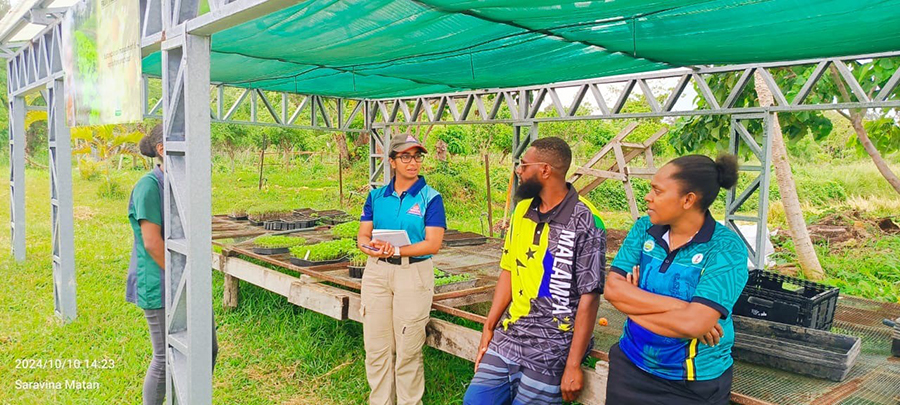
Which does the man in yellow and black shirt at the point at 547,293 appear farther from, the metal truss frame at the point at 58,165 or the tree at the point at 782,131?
the tree at the point at 782,131

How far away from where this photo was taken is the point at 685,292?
2.13 meters

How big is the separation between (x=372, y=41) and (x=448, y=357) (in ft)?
9.25

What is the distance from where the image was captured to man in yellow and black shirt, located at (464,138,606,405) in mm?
2520

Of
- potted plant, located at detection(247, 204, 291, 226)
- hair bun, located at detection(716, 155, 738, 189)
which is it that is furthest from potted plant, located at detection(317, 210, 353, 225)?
hair bun, located at detection(716, 155, 738, 189)

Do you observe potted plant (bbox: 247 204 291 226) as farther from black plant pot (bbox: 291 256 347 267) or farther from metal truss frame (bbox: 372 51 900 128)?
black plant pot (bbox: 291 256 347 267)

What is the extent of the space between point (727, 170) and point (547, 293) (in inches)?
34.9

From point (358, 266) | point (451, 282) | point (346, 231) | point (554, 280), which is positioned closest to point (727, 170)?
point (554, 280)

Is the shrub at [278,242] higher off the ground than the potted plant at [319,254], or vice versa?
the potted plant at [319,254]

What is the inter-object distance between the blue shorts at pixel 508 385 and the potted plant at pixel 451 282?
6.60ft

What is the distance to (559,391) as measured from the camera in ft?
8.46

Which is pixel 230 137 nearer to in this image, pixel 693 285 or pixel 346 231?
pixel 346 231

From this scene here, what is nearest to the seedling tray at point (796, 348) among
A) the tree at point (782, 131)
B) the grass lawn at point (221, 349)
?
the grass lawn at point (221, 349)

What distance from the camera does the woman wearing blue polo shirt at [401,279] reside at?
3.39m

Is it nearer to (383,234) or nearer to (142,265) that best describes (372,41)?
(383,234)
